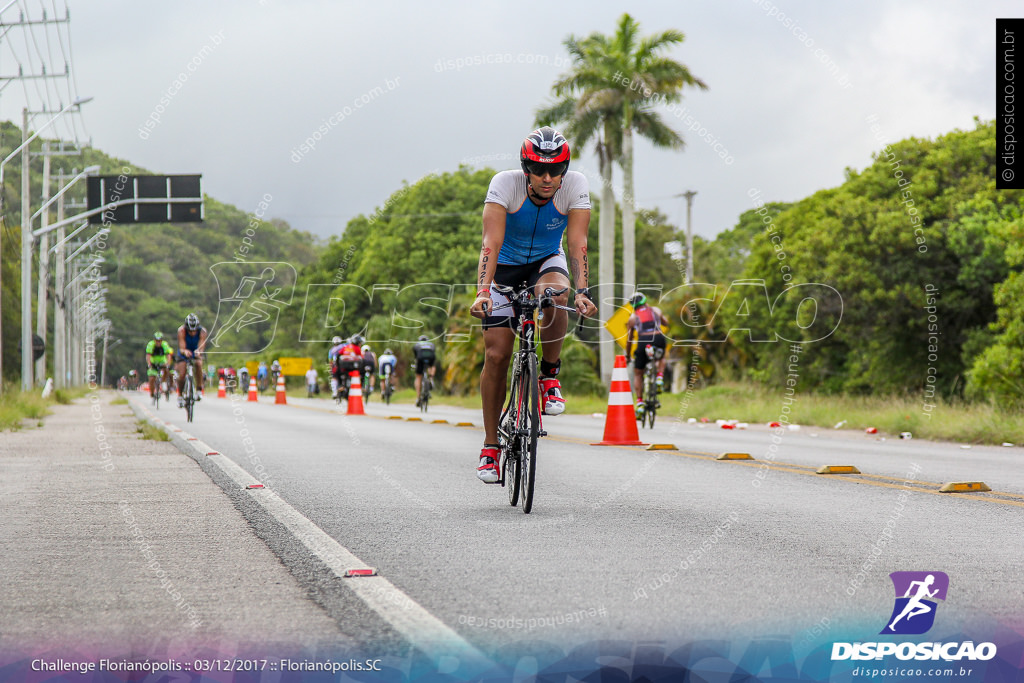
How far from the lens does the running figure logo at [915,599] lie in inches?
155

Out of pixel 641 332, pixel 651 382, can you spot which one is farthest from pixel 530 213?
pixel 651 382

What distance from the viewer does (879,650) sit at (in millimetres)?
3672

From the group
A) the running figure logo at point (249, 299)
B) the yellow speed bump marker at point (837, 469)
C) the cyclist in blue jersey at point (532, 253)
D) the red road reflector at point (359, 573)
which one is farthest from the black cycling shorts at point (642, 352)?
the red road reflector at point (359, 573)

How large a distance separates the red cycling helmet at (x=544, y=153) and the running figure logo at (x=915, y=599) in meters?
3.05

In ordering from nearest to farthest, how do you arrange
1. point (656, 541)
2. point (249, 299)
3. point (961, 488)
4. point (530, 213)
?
point (656, 541) → point (530, 213) → point (961, 488) → point (249, 299)

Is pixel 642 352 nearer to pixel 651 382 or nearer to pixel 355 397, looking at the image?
pixel 651 382

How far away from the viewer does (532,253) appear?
7.04 meters

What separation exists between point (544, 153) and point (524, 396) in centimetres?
152

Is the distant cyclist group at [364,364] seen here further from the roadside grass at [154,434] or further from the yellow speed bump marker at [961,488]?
the yellow speed bump marker at [961,488]

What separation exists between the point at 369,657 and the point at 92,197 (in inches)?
1584

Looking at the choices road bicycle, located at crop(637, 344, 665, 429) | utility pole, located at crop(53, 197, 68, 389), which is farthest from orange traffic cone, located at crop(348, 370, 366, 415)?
utility pole, located at crop(53, 197, 68, 389)

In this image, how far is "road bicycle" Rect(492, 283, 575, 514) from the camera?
6.76 meters

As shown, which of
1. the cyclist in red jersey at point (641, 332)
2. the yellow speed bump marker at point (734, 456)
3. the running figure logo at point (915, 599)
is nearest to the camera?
the running figure logo at point (915, 599)

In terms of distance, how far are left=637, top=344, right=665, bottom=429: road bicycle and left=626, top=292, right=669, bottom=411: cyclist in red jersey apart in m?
0.06
